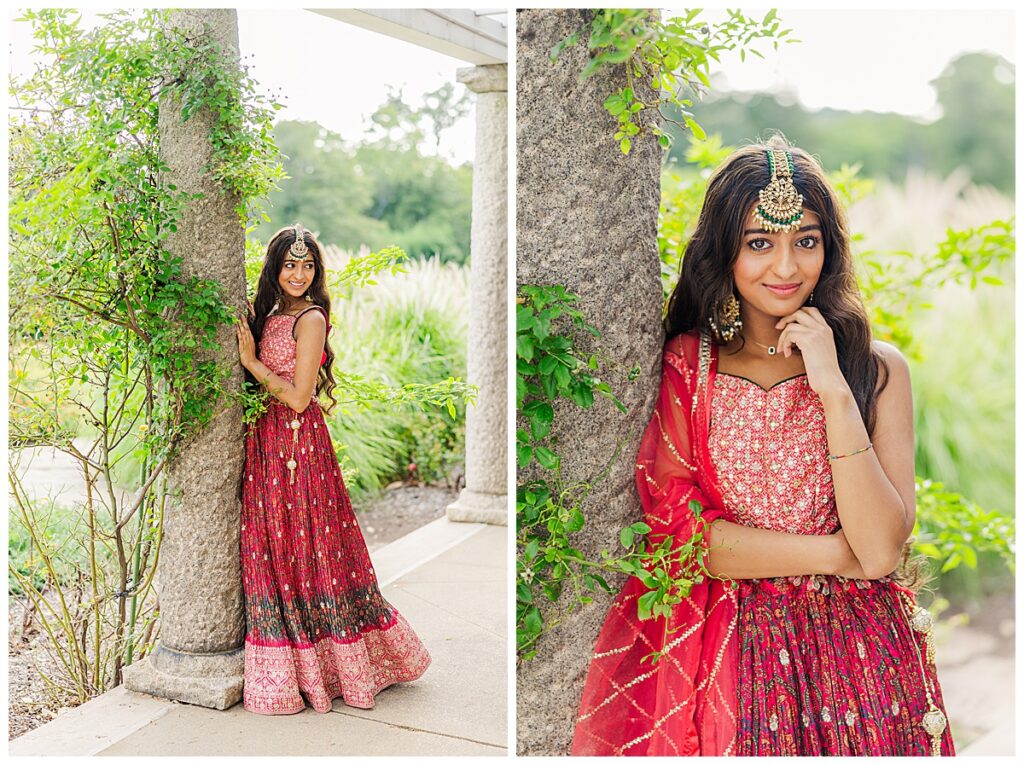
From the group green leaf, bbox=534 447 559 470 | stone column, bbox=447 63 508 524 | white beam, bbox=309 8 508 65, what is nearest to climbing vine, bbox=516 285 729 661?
green leaf, bbox=534 447 559 470

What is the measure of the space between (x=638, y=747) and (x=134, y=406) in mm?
2271

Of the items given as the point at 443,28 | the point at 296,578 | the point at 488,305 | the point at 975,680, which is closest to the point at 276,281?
the point at 296,578

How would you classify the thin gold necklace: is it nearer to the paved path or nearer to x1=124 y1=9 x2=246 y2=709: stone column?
x1=124 y1=9 x2=246 y2=709: stone column

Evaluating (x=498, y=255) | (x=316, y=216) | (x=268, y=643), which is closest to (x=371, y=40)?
(x=316, y=216)

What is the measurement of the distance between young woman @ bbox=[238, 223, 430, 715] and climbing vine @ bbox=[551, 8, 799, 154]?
5.03 ft

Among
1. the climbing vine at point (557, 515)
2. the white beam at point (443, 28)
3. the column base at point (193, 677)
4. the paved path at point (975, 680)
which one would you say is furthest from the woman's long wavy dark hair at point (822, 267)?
the paved path at point (975, 680)

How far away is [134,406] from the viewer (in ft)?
11.1

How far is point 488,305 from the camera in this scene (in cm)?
603

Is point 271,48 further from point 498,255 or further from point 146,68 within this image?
point 146,68

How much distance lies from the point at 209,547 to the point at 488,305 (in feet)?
→ 10.6

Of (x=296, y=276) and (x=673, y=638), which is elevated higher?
(x=296, y=276)

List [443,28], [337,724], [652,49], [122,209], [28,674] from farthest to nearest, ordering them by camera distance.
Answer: [443,28]
[28,674]
[337,724]
[122,209]
[652,49]

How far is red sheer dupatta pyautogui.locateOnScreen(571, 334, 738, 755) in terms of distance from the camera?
207 cm

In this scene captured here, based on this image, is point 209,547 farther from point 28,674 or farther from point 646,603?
point 646,603
